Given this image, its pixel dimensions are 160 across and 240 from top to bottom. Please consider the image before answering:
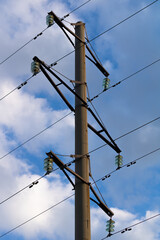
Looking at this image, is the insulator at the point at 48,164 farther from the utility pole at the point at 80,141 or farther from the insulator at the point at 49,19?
the insulator at the point at 49,19

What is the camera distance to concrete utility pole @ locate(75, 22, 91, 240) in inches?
397

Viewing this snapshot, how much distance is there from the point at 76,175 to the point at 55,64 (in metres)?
4.64

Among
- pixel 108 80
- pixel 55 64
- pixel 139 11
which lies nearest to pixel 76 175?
pixel 55 64

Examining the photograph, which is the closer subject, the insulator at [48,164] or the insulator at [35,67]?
the insulator at [48,164]

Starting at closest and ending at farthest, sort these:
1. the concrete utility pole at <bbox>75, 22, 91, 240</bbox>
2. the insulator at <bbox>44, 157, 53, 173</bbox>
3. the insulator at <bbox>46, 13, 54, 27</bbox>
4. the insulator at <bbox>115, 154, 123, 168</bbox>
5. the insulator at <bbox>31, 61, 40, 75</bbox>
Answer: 1. the concrete utility pole at <bbox>75, 22, 91, 240</bbox>
2. the insulator at <bbox>44, 157, 53, 173</bbox>
3. the insulator at <bbox>31, 61, 40, 75</bbox>
4. the insulator at <bbox>115, 154, 123, 168</bbox>
5. the insulator at <bbox>46, 13, 54, 27</bbox>

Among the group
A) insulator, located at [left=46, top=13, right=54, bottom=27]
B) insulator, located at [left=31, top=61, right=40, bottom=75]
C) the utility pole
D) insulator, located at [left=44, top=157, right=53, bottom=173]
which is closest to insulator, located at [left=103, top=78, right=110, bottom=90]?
the utility pole

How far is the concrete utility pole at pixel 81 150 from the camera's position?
33.1 ft

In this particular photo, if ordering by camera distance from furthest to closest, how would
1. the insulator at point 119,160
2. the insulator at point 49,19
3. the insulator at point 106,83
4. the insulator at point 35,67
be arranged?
the insulator at point 106,83, the insulator at point 49,19, the insulator at point 119,160, the insulator at point 35,67

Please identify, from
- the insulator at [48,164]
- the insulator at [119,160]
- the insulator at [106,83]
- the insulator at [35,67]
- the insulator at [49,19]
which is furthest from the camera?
the insulator at [106,83]

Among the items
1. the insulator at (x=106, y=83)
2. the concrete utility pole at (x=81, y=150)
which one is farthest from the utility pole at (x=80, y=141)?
the insulator at (x=106, y=83)

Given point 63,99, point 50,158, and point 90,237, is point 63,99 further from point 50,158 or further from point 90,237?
point 90,237

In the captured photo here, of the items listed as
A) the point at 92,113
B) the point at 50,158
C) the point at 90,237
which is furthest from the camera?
the point at 92,113

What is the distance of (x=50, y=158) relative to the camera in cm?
1098

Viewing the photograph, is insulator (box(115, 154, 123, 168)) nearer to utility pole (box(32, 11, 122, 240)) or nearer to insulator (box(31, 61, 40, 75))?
utility pole (box(32, 11, 122, 240))
